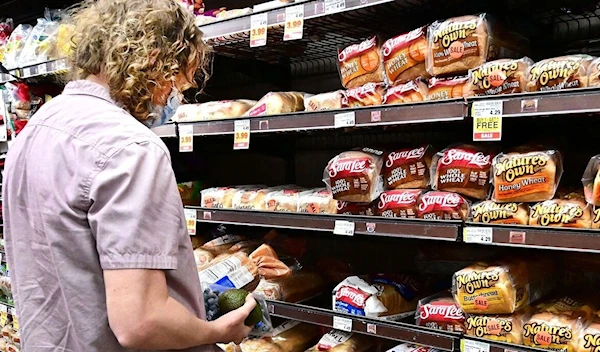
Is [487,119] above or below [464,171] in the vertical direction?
above

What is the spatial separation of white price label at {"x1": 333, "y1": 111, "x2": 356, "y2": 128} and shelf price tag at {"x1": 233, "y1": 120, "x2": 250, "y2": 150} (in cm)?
40

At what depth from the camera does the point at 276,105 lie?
6.75ft

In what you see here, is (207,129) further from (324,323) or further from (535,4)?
(535,4)

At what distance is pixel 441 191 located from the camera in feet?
5.59

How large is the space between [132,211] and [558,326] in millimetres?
1165

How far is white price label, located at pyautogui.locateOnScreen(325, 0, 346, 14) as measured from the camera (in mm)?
1703

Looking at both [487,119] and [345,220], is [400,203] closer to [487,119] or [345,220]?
[345,220]

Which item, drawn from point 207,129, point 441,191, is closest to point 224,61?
point 207,129

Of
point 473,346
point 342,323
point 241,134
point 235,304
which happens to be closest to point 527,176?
point 473,346

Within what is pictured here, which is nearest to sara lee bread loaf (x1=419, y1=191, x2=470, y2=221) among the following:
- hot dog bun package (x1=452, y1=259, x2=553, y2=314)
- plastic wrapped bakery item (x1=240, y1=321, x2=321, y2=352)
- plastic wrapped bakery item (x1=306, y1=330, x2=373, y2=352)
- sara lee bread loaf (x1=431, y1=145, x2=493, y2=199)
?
sara lee bread loaf (x1=431, y1=145, x2=493, y2=199)

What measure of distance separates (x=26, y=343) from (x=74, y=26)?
67cm

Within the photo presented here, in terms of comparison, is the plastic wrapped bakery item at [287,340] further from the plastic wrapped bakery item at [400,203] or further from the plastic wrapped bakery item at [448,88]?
the plastic wrapped bakery item at [448,88]

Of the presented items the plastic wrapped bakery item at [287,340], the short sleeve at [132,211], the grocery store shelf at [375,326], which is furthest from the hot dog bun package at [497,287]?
the short sleeve at [132,211]

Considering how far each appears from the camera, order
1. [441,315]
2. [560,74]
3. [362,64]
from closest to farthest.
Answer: [560,74] < [441,315] < [362,64]
